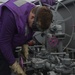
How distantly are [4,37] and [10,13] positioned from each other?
179 mm

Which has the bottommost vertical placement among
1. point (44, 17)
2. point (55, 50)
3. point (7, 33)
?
point (55, 50)

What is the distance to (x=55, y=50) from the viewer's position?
226cm

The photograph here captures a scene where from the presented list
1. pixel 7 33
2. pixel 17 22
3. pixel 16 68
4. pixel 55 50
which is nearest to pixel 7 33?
pixel 7 33

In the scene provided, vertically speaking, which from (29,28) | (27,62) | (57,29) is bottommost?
(27,62)

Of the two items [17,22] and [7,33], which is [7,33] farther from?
[17,22]

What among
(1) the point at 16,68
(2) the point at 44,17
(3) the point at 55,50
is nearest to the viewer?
(2) the point at 44,17

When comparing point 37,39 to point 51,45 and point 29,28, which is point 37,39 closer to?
point 51,45

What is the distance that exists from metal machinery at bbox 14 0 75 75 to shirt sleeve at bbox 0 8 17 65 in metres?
0.25

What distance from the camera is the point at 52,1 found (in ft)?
9.41

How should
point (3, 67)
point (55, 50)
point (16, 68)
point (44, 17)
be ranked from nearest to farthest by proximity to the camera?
point (44, 17) < point (16, 68) < point (3, 67) < point (55, 50)

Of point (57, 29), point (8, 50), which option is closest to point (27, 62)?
point (8, 50)

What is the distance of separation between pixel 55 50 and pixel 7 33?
776 mm

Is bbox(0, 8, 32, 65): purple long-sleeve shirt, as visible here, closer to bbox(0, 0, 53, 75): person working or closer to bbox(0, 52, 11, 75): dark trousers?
bbox(0, 0, 53, 75): person working

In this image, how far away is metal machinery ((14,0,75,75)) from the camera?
1731mm
